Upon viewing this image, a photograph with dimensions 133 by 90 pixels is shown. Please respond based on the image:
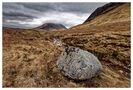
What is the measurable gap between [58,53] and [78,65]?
5.29 feet

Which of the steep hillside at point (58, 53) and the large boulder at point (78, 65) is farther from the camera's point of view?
the steep hillside at point (58, 53)

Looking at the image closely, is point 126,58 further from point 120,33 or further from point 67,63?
point 67,63

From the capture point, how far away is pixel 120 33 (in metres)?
10.2

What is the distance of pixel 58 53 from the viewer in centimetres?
932

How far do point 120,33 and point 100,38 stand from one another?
0.84 m

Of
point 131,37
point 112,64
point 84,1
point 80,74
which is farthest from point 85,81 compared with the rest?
point 84,1

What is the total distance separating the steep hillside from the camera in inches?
318

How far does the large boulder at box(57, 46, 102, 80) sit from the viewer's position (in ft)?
25.7

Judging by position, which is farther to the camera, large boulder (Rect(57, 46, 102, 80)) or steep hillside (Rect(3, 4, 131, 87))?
steep hillside (Rect(3, 4, 131, 87))

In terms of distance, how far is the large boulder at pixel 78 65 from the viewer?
7843mm

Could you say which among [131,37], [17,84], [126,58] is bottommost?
[17,84]

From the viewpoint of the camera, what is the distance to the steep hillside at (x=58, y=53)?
26.5ft

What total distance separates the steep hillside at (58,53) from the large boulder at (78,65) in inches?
7.8

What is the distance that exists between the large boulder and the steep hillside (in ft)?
0.65
